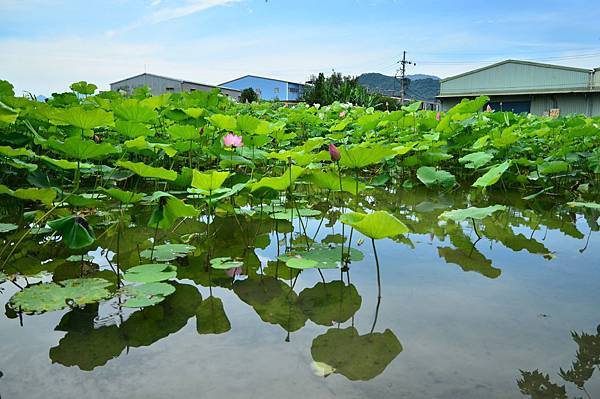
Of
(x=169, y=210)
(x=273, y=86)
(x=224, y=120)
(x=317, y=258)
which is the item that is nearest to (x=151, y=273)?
(x=169, y=210)

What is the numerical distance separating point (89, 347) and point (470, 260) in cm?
87

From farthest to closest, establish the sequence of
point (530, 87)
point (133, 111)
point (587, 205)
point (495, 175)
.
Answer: point (530, 87), point (133, 111), point (587, 205), point (495, 175)

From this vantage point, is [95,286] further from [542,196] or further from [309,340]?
[542,196]

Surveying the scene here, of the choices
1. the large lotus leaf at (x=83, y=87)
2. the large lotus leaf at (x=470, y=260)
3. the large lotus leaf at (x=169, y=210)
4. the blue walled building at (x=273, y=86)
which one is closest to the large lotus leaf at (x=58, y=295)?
the large lotus leaf at (x=169, y=210)

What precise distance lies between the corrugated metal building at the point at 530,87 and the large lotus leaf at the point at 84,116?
17.9m

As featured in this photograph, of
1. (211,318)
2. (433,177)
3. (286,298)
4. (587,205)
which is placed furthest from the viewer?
(433,177)

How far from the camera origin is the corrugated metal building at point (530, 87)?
16859mm

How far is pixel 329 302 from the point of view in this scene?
0.88 meters

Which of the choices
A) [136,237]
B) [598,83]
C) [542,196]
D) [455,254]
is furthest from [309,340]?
[598,83]

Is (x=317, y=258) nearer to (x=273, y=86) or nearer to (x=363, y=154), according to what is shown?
(x=363, y=154)

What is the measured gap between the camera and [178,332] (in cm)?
74

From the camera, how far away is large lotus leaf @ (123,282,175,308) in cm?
83

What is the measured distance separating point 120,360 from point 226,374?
6.1 inches

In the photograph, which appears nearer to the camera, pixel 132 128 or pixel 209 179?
pixel 209 179
